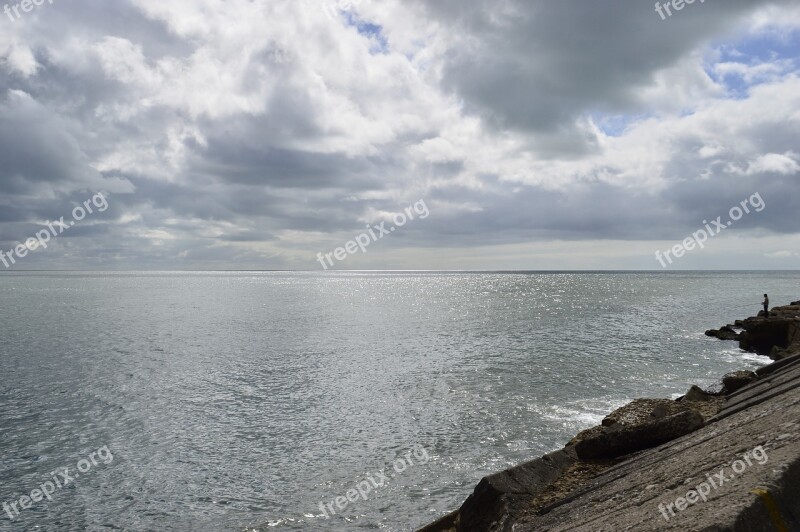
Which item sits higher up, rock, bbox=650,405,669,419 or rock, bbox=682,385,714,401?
rock, bbox=650,405,669,419

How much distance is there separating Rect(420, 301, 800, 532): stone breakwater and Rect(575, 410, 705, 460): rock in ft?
0.08

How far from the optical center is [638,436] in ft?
40.5

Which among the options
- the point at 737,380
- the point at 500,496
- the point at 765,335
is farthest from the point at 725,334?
the point at 500,496

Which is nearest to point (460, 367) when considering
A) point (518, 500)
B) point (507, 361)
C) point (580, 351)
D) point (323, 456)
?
point (507, 361)

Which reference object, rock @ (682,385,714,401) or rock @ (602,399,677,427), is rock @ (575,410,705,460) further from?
rock @ (682,385,714,401)

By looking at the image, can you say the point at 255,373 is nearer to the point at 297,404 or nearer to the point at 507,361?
the point at 297,404

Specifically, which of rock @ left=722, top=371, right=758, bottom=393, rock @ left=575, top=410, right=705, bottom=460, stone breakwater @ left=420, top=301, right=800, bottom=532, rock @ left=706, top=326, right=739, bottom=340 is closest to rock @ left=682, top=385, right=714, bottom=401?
stone breakwater @ left=420, top=301, right=800, bottom=532

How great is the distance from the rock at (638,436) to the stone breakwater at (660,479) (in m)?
0.02

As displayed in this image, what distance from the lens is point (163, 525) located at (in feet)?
51.7

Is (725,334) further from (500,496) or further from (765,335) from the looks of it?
(500,496)

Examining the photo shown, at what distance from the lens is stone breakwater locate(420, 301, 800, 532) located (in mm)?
5777

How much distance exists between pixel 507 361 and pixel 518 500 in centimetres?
3240

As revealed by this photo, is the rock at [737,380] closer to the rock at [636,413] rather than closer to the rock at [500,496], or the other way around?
the rock at [636,413]

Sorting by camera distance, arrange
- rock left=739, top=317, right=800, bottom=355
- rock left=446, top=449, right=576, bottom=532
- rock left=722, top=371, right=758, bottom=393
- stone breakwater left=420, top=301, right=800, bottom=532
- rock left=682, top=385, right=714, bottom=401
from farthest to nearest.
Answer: rock left=739, top=317, right=800, bottom=355 → rock left=722, top=371, right=758, bottom=393 → rock left=682, top=385, right=714, bottom=401 → rock left=446, top=449, right=576, bottom=532 → stone breakwater left=420, top=301, right=800, bottom=532
